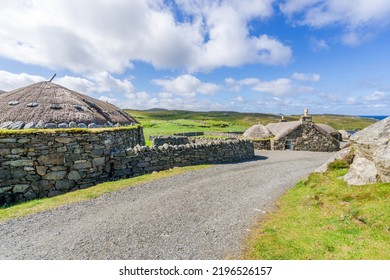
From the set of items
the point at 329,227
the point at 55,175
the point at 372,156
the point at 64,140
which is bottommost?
the point at 329,227

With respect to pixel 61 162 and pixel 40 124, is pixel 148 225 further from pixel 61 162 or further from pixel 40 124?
pixel 40 124

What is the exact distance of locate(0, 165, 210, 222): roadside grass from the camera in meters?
9.05

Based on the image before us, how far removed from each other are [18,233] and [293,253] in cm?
826

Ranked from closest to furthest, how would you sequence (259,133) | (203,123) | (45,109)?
(45,109), (259,133), (203,123)

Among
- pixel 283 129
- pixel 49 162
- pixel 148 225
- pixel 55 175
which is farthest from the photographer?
pixel 283 129

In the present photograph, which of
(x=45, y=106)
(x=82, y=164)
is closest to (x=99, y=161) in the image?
(x=82, y=164)

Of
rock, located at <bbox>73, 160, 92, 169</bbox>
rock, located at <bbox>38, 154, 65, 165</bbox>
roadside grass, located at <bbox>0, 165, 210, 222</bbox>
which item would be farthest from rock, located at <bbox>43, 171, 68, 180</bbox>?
roadside grass, located at <bbox>0, 165, 210, 222</bbox>

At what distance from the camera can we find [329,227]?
6.68 meters

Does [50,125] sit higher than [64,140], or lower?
higher

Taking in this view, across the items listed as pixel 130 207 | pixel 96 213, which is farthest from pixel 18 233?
pixel 130 207

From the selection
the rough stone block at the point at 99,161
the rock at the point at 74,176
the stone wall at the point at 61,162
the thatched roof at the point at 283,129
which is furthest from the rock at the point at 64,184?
the thatched roof at the point at 283,129

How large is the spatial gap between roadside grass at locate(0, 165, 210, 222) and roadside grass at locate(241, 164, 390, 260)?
752 centimetres

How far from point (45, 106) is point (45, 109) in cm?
40

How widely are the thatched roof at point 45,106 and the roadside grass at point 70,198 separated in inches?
246
